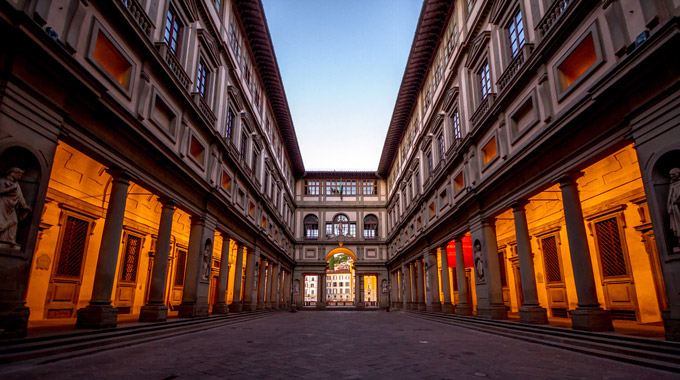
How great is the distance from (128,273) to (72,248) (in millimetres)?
3727

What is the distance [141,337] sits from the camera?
899 centimetres

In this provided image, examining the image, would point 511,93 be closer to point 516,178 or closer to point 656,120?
point 516,178

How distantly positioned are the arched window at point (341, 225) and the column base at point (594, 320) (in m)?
34.3

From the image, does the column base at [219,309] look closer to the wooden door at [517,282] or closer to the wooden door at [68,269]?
the wooden door at [68,269]

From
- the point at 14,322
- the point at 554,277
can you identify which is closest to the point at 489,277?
the point at 554,277

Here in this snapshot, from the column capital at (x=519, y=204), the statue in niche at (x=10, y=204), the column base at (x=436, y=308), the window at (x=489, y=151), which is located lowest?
the column base at (x=436, y=308)

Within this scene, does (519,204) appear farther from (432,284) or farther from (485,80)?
(432,284)

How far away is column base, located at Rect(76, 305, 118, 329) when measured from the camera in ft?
28.7

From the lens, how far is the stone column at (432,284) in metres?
22.0

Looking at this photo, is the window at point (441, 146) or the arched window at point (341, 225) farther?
the arched window at point (341, 225)

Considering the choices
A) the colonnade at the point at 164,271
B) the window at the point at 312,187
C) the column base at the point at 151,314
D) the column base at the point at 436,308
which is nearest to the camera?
the colonnade at the point at 164,271

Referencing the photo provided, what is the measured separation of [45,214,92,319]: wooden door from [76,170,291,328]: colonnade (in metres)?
2.70

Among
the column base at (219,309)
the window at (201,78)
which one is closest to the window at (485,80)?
the window at (201,78)

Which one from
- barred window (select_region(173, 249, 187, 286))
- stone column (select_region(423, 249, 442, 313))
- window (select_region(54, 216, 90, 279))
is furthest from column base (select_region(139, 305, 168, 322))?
stone column (select_region(423, 249, 442, 313))
